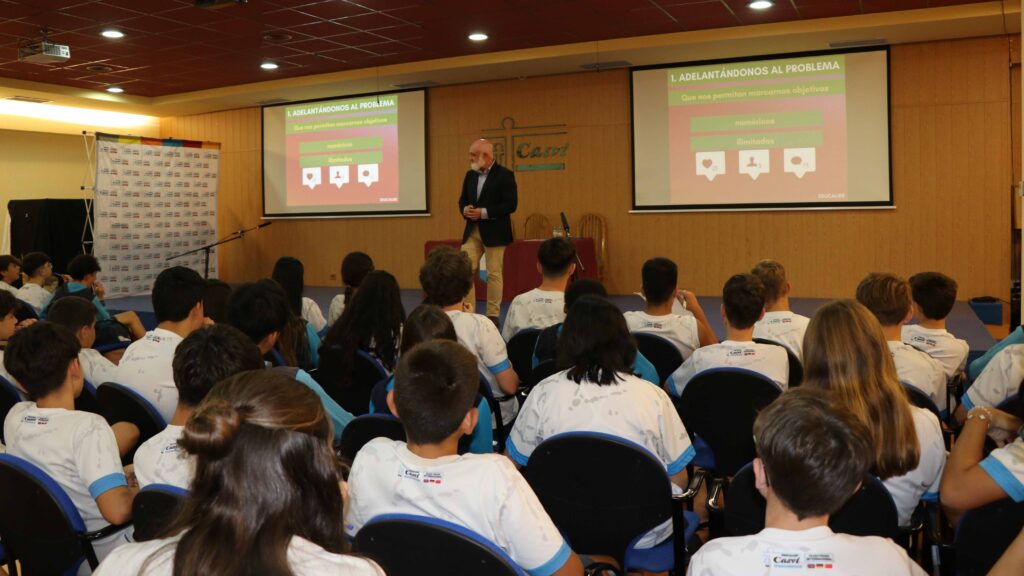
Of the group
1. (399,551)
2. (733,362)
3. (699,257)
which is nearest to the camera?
(399,551)

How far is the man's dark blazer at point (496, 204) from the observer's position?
7047 millimetres

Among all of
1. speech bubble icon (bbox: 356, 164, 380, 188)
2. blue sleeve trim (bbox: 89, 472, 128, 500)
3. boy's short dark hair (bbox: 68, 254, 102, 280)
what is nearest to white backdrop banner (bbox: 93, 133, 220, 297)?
speech bubble icon (bbox: 356, 164, 380, 188)

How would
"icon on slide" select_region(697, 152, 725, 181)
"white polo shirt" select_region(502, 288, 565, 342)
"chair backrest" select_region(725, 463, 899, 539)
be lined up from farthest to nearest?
1. "icon on slide" select_region(697, 152, 725, 181)
2. "white polo shirt" select_region(502, 288, 565, 342)
3. "chair backrest" select_region(725, 463, 899, 539)

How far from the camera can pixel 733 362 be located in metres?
3.14

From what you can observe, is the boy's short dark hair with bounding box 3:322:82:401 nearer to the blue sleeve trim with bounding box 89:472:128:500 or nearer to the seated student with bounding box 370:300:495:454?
the blue sleeve trim with bounding box 89:472:128:500

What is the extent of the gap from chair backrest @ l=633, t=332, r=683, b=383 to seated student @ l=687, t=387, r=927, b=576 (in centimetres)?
228

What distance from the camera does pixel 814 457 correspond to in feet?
4.67

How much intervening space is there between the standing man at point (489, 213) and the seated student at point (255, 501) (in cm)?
569

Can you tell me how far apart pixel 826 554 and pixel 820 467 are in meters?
0.14

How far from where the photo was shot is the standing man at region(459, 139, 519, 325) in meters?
7.04

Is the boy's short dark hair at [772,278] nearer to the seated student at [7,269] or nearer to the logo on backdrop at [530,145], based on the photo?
the seated student at [7,269]

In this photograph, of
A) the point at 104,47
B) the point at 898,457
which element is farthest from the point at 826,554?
the point at 104,47

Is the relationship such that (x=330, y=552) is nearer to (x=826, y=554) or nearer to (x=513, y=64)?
(x=826, y=554)

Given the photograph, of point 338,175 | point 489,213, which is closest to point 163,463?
point 489,213
